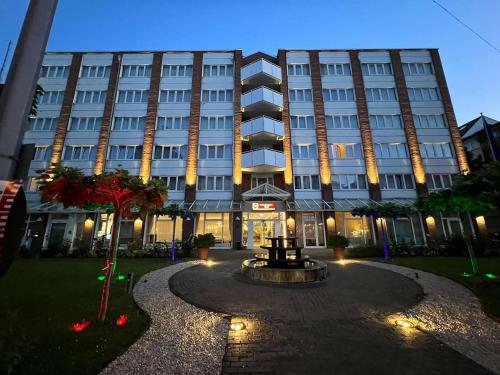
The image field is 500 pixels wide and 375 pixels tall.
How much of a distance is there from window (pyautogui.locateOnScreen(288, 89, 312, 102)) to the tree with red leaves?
23.4m

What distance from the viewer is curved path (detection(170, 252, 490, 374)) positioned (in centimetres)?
360

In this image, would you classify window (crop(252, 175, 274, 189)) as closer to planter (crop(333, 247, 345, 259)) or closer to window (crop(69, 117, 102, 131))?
planter (crop(333, 247, 345, 259))

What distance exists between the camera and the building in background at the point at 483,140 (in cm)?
2826

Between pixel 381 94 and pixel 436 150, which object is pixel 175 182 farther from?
pixel 436 150

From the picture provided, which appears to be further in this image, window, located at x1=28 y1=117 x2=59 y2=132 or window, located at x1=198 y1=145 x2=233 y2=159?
window, located at x1=28 y1=117 x2=59 y2=132

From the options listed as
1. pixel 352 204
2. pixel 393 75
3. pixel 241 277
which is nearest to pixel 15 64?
pixel 241 277

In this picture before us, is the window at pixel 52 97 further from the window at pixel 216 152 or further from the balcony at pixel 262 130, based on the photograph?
the balcony at pixel 262 130

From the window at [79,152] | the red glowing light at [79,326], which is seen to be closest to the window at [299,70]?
the window at [79,152]

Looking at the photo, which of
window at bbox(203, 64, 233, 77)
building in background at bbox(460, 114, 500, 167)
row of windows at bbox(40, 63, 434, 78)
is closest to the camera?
row of windows at bbox(40, 63, 434, 78)

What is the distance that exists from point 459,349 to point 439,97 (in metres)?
30.8

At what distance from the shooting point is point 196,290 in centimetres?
793

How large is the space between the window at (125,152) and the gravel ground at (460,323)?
25152 millimetres

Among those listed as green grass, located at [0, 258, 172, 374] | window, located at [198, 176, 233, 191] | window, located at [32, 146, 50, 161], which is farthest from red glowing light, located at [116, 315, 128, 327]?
window, located at [32, 146, 50, 161]

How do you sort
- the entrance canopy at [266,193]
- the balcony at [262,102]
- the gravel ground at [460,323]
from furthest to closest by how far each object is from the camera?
the balcony at [262,102] < the entrance canopy at [266,193] < the gravel ground at [460,323]
